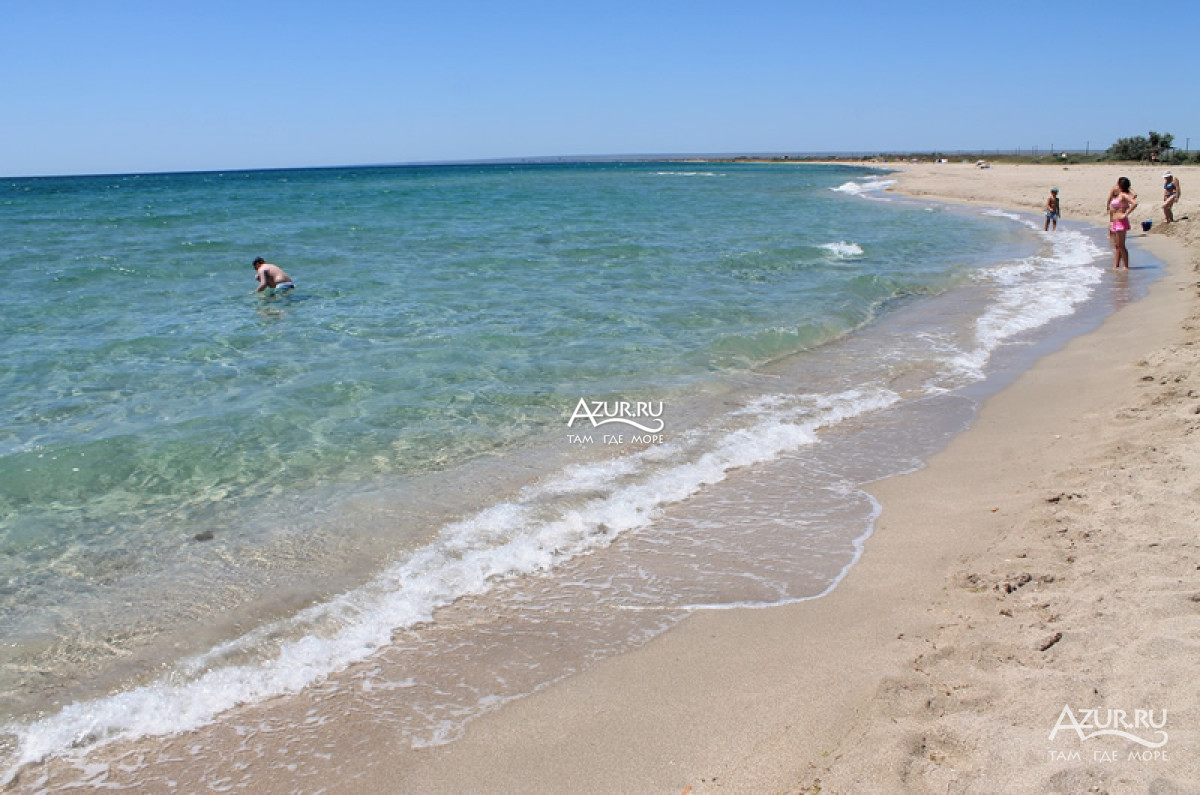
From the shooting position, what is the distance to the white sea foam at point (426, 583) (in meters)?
3.83

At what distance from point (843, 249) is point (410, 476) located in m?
17.4

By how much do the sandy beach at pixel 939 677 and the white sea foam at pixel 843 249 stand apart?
14.9 meters

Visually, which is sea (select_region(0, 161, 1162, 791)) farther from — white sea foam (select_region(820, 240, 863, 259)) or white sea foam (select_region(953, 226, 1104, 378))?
white sea foam (select_region(820, 240, 863, 259))

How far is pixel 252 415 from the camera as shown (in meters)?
8.16

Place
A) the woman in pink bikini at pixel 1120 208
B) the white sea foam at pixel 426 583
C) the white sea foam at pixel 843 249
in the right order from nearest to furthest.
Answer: the white sea foam at pixel 426 583, the woman in pink bikini at pixel 1120 208, the white sea foam at pixel 843 249

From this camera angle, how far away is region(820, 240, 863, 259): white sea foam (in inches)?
797

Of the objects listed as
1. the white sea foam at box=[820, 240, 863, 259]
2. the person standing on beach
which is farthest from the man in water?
the person standing on beach

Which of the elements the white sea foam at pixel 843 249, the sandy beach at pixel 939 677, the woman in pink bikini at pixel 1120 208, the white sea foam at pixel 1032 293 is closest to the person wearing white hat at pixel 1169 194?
the white sea foam at pixel 1032 293

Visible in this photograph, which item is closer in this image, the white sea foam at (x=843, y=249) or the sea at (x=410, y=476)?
the sea at (x=410, y=476)

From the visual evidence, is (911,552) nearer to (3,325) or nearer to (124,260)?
(3,325)

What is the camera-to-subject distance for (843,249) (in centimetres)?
2125

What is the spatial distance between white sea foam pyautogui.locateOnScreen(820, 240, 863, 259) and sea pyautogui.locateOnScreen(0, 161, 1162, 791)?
390 cm

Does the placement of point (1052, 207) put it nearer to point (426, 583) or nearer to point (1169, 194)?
point (1169, 194)

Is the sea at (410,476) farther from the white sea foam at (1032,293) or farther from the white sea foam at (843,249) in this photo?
the white sea foam at (843,249)
